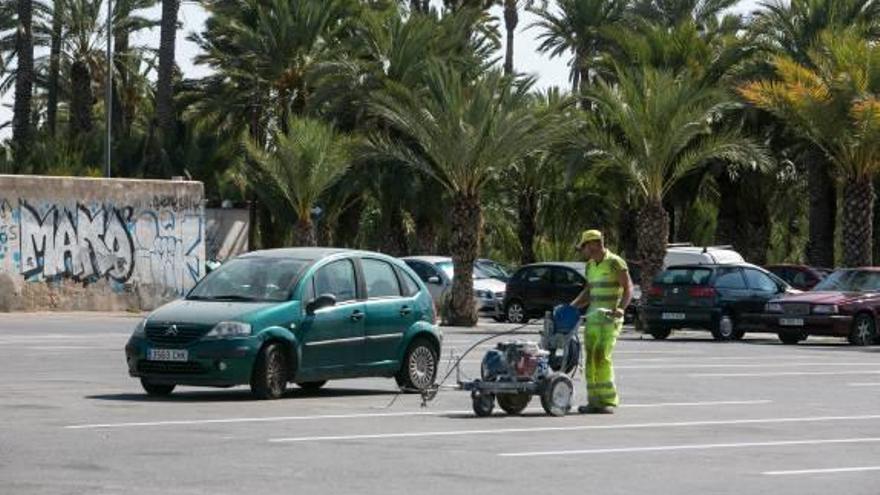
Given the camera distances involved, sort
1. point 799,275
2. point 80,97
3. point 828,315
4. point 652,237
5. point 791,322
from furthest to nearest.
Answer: point 80,97 < point 799,275 < point 652,237 < point 791,322 < point 828,315

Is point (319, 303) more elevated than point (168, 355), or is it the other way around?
point (319, 303)

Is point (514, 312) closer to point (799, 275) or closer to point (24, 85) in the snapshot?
point (799, 275)

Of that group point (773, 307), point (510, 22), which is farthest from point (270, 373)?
point (510, 22)

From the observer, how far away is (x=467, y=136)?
143ft

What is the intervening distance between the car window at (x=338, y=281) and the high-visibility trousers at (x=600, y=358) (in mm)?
3017

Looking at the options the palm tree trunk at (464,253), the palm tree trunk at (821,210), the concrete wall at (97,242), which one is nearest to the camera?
the concrete wall at (97,242)

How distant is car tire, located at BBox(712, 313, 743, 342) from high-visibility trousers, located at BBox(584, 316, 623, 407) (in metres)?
20.2

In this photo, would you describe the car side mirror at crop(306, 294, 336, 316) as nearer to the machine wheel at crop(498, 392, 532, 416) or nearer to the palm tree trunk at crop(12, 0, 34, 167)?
the machine wheel at crop(498, 392, 532, 416)

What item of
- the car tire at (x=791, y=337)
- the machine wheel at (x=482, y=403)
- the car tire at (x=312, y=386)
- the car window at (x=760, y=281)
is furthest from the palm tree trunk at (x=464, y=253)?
the machine wheel at (x=482, y=403)

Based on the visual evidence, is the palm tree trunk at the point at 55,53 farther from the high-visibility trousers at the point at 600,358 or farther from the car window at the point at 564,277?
the high-visibility trousers at the point at 600,358

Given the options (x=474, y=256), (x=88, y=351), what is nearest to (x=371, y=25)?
(x=474, y=256)

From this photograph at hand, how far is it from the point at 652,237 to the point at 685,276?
4.76 metres

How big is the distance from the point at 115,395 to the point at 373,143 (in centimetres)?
2800

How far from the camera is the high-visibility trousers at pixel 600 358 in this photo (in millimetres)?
18578
